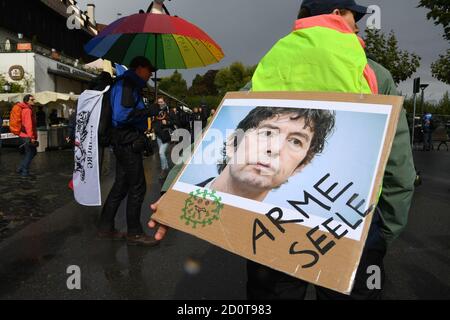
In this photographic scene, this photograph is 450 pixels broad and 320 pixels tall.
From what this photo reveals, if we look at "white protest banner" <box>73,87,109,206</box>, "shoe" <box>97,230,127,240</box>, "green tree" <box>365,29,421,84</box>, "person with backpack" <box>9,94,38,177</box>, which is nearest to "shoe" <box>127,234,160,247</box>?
"shoe" <box>97,230,127,240</box>

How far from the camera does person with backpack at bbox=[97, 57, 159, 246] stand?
Result: 459 cm

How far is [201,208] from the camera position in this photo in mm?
1690

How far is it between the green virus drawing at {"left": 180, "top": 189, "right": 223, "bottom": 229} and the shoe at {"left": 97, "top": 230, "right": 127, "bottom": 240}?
339cm

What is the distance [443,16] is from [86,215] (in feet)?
40.0

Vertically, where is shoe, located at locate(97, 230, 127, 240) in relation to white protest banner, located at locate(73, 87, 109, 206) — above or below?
below

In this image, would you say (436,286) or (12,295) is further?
(436,286)

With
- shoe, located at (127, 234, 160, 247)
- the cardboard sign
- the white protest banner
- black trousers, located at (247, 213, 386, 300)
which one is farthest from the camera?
shoe, located at (127, 234, 160, 247)

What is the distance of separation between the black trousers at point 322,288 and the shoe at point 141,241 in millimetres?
2827

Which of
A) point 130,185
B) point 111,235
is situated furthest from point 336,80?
point 111,235

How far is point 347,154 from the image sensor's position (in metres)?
1.51

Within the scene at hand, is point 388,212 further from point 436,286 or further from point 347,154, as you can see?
point 436,286

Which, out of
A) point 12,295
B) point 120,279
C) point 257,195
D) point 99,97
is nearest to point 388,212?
point 257,195

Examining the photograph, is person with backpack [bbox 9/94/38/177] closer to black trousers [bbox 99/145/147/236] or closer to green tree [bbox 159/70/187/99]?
black trousers [bbox 99/145/147/236]

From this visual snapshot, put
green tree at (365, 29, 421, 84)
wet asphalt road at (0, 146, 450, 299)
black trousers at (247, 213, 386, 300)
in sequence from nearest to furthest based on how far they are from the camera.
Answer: black trousers at (247, 213, 386, 300) → wet asphalt road at (0, 146, 450, 299) → green tree at (365, 29, 421, 84)
